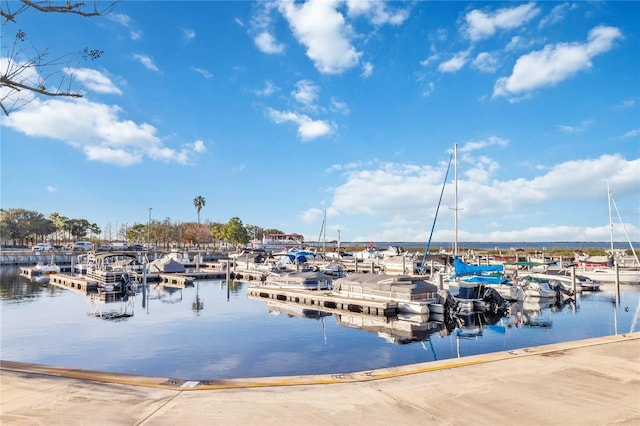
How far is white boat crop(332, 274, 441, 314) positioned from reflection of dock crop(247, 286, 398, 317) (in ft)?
2.63

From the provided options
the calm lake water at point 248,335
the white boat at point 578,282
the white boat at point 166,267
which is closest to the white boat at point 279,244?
the white boat at point 166,267

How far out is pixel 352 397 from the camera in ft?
31.6

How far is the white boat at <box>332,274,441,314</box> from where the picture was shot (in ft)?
102

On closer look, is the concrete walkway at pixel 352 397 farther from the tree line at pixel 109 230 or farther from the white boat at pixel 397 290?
the tree line at pixel 109 230

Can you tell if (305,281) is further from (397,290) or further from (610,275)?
(610,275)

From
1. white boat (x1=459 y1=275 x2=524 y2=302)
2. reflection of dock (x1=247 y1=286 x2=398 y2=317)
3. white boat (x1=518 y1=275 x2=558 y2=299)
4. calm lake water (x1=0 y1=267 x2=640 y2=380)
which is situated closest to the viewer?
calm lake water (x1=0 y1=267 x2=640 y2=380)


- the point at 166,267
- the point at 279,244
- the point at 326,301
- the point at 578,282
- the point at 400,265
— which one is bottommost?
the point at 326,301

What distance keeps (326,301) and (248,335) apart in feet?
41.9

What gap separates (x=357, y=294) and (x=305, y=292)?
6.42m

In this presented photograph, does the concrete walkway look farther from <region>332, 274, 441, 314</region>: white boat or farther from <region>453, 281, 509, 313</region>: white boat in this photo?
<region>453, 281, 509, 313</region>: white boat

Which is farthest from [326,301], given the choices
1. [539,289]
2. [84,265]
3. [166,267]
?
[84,265]

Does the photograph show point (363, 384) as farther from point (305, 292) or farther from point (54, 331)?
point (305, 292)

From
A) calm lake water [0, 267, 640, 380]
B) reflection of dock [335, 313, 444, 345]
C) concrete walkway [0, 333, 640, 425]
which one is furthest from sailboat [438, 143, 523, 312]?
concrete walkway [0, 333, 640, 425]

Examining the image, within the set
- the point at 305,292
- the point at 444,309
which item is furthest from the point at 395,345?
the point at 305,292
